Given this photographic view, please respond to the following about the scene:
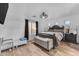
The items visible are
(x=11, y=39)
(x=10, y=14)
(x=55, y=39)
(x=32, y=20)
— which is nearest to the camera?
(x=10, y=14)

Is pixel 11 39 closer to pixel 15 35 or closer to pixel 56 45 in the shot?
pixel 15 35

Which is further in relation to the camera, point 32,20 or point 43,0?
point 32,20

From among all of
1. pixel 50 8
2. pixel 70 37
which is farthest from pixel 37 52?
pixel 70 37

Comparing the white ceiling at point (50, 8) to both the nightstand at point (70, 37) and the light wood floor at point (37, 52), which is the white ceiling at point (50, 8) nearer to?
the light wood floor at point (37, 52)

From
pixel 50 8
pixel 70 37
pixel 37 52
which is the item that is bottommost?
pixel 37 52

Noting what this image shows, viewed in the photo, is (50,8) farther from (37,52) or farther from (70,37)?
(70,37)

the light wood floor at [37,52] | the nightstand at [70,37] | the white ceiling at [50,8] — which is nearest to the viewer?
the white ceiling at [50,8]

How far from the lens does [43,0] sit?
105cm

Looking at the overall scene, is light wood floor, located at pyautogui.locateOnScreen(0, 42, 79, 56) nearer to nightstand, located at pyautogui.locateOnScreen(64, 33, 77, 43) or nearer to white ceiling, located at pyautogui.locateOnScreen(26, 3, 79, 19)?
nightstand, located at pyautogui.locateOnScreen(64, 33, 77, 43)

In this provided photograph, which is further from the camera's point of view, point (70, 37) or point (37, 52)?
point (70, 37)

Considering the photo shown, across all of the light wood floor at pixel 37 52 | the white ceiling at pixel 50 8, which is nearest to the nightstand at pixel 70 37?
the light wood floor at pixel 37 52

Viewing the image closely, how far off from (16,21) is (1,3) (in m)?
0.99

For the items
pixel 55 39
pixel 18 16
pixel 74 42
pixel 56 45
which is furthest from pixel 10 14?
pixel 74 42

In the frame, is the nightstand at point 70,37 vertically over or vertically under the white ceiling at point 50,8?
under
